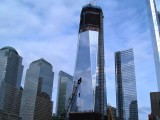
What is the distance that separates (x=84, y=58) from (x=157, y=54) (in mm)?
69462

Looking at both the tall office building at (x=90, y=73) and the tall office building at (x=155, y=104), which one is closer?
the tall office building at (x=155, y=104)

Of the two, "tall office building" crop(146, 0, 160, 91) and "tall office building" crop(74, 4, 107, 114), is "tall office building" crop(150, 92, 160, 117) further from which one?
"tall office building" crop(74, 4, 107, 114)

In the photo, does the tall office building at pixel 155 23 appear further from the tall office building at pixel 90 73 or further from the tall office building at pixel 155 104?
the tall office building at pixel 155 104

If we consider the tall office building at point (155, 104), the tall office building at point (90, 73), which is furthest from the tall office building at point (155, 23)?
the tall office building at point (155, 104)

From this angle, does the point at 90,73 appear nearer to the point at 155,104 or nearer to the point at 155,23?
the point at 155,23

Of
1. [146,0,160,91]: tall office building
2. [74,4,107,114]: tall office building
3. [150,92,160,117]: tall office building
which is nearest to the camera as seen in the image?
[150,92,160,117]: tall office building

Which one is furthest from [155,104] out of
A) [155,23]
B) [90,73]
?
[90,73]

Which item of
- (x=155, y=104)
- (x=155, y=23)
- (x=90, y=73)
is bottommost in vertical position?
(x=155, y=104)

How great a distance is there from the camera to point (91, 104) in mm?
177625

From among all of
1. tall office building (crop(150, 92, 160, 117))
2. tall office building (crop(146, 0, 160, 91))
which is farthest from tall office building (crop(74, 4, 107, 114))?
tall office building (crop(150, 92, 160, 117))

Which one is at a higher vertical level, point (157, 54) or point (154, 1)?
point (154, 1)

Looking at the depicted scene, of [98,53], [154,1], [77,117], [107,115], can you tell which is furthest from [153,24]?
[107,115]

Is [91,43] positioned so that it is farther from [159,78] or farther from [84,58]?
[159,78]

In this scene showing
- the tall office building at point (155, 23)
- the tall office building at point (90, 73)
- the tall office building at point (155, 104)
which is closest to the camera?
the tall office building at point (155, 104)
